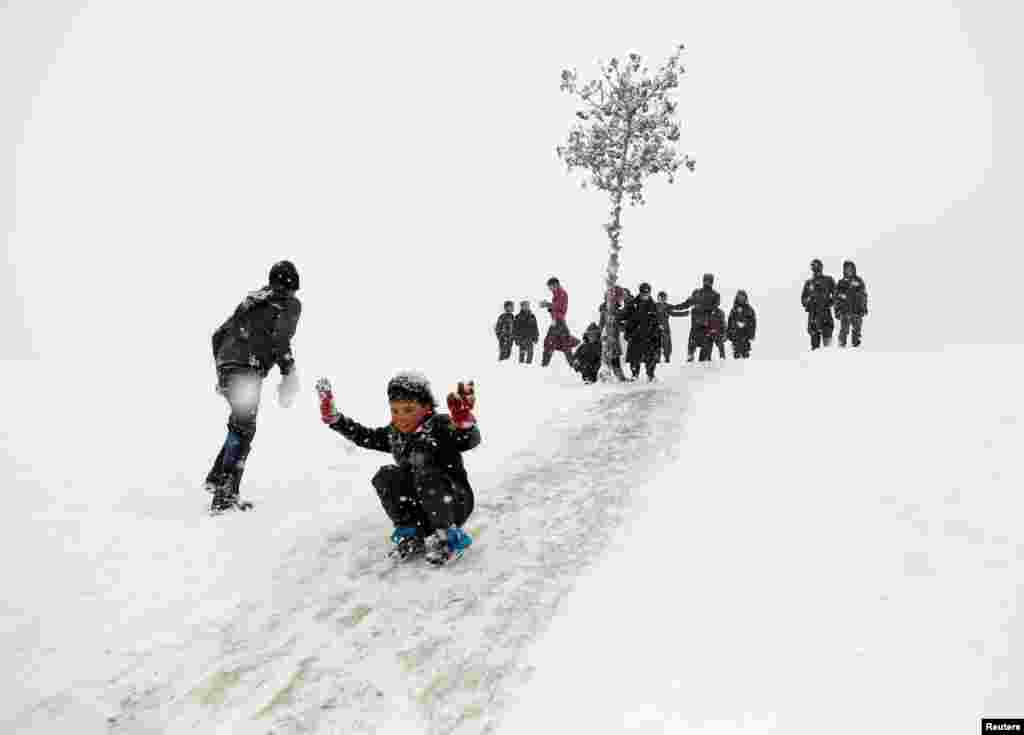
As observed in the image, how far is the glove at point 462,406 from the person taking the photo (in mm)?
4426

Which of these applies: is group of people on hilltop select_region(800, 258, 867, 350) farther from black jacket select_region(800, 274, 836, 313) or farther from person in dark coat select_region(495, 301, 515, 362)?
person in dark coat select_region(495, 301, 515, 362)

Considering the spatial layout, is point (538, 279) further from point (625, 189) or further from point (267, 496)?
point (267, 496)

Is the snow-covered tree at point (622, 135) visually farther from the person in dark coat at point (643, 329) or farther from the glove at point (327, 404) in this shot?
the glove at point (327, 404)

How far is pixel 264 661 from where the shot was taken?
3.81m

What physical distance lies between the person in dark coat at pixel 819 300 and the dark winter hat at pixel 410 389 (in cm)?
1390

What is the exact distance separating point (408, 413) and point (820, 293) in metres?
14.6

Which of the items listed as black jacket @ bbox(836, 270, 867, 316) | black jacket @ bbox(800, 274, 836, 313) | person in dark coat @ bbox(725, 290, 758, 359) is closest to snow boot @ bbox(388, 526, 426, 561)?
black jacket @ bbox(800, 274, 836, 313)

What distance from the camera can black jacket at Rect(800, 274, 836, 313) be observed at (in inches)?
648

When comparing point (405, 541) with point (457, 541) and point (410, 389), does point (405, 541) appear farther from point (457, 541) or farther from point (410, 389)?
point (410, 389)

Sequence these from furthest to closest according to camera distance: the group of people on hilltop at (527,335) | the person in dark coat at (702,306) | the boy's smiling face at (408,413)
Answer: the person in dark coat at (702,306) < the group of people on hilltop at (527,335) < the boy's smiling face at (408,413)

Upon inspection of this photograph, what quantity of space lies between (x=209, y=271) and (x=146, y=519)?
132235 millimetres

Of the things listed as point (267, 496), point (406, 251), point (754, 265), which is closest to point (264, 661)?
point (267, 496)

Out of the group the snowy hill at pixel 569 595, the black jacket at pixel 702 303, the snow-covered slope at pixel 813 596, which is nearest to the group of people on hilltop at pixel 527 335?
the black jacket at pixel 702 303

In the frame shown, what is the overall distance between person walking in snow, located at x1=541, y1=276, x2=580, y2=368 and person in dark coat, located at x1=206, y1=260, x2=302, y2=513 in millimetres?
10580
